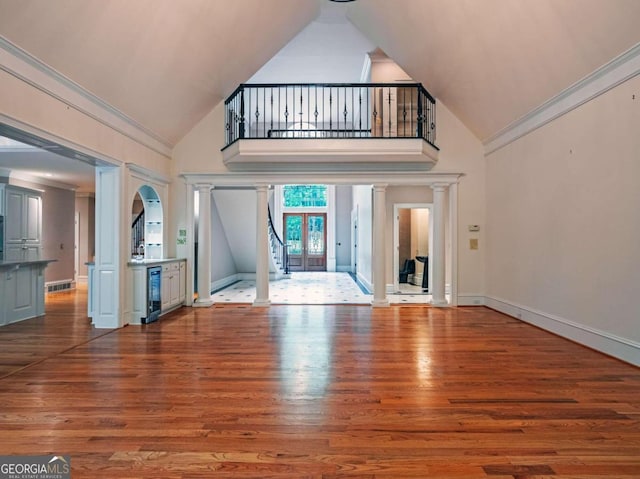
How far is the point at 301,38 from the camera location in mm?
8414

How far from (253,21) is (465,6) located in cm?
317

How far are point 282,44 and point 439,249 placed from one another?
5029mm

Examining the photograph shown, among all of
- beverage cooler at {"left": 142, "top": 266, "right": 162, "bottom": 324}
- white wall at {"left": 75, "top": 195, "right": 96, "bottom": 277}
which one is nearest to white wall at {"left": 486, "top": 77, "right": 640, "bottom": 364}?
beverage cooler at {"left": 142, "top": 266, "right": 162, "bottom": 324}

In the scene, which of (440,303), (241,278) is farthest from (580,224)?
(241,278)

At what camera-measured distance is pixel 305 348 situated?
4.58m

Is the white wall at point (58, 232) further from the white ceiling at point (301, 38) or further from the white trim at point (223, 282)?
the white ceiling at point (301, 38)

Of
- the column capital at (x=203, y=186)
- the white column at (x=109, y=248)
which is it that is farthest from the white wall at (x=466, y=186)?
the white column at (x=109, y=248)

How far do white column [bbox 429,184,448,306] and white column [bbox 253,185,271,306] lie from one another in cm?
340

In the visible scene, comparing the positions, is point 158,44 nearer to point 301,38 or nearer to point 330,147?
point 330,147

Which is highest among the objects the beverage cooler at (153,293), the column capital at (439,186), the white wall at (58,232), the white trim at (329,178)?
the white trim at (329,178)

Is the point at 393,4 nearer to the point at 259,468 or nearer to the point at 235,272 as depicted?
the point at 259,468

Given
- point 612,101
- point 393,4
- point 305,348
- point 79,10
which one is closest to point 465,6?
point 393,4

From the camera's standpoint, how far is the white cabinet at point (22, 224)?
7.55 meters

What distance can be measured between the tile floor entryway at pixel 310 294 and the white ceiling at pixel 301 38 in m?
3.72
